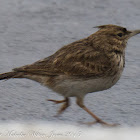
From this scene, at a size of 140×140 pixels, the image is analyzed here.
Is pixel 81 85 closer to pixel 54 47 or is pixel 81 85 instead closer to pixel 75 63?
pixel 75 63

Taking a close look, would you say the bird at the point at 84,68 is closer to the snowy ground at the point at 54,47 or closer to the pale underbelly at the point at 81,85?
the pale underbelly at the point at 81,85

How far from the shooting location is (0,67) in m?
7.64

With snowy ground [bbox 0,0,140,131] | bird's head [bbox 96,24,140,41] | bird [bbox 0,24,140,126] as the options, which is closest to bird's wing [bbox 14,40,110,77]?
bird [bbox 0,24,140,126]

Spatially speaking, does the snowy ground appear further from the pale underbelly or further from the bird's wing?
the bird's wing

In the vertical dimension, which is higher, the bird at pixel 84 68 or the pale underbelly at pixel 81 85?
the bird at pixel 84 68

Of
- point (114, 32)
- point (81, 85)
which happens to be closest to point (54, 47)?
point (114, 32)

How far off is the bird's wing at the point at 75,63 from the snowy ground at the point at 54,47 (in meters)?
0.56

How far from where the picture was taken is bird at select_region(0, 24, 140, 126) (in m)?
5.86

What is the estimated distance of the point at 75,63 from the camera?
19.6ft

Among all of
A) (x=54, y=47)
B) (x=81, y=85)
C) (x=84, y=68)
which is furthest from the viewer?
(x=54, y=47)

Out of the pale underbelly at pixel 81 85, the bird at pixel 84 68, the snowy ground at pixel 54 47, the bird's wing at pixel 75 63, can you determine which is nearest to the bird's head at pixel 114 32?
the bird at pixel 84 68

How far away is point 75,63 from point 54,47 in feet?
8.23

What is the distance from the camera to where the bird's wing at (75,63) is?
5898mm

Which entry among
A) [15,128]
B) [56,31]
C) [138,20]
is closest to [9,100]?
[15,128]
